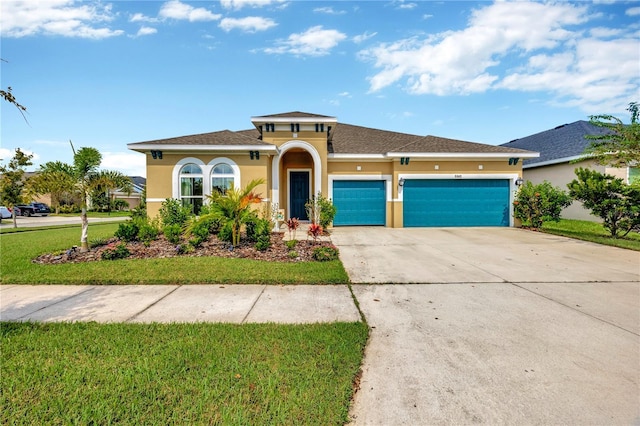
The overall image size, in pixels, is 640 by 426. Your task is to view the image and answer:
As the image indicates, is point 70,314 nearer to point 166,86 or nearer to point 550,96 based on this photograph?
point 166,86

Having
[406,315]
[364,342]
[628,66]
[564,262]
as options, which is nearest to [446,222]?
[564,262]

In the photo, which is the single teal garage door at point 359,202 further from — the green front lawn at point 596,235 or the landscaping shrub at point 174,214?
the green front lawn at point 596,235

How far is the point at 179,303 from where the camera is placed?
173 inches

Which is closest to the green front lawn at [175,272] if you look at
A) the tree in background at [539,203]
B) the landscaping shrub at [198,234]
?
the landscaping shrub at [198,234]

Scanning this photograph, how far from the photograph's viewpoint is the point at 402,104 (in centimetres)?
1700

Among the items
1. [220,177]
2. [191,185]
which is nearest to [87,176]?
[191,185]

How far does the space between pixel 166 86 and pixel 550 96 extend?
1998cm

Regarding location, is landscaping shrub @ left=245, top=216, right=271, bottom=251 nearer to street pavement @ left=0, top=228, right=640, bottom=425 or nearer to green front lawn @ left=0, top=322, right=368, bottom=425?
street pavement @ left=0, top=228, right=640, bottom=425

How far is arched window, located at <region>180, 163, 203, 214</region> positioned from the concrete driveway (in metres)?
7.46

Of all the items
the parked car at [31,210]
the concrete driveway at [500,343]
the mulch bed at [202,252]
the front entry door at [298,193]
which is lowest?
the concrete driveway at [500,343]

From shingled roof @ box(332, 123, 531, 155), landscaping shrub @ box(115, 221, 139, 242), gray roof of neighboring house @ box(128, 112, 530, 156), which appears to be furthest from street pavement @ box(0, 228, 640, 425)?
shingled roof @ box(332, 123, 531, 155)

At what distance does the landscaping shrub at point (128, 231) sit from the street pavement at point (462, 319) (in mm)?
3702

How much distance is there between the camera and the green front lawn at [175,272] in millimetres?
5438

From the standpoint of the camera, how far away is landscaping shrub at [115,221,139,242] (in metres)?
8.76
